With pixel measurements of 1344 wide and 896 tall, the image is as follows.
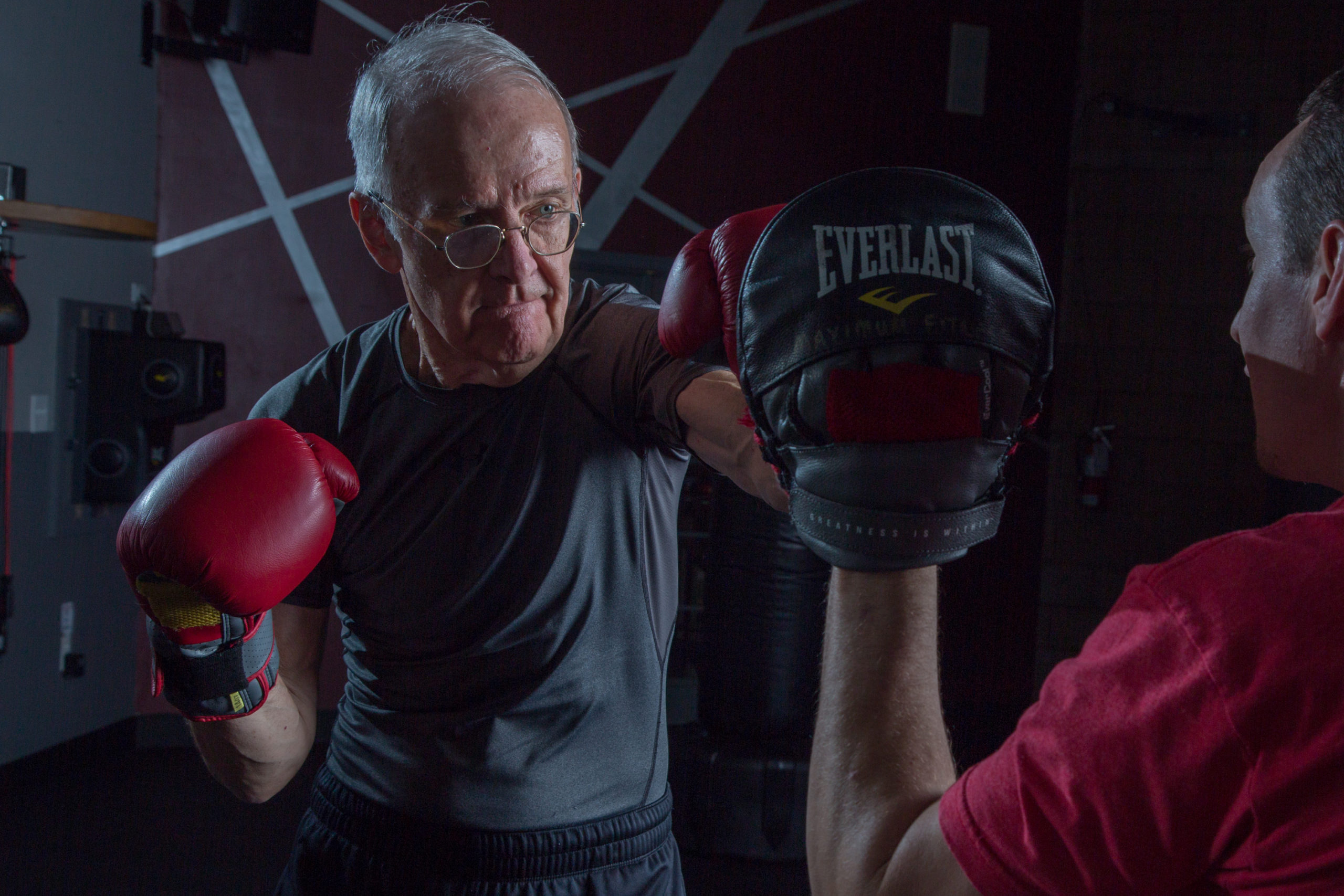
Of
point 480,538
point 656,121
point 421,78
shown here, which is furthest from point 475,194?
point 656,121

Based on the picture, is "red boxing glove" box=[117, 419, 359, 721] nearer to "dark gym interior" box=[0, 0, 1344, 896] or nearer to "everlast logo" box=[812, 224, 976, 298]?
"everlast logo" box=[812, 224, 976, 298]

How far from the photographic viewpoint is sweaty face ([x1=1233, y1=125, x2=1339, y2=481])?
26.3 inches

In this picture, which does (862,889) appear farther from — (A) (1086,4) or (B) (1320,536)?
(A) (1086,4)

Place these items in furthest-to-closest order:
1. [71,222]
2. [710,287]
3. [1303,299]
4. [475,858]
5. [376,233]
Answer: [71,222] → [376,233] → [475,858] → [710,287] → [1303,299]

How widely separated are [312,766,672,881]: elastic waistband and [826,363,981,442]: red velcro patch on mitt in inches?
26.9

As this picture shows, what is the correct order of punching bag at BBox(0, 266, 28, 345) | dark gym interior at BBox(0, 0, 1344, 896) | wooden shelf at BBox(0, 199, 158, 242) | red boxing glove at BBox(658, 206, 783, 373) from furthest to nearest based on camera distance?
dark gym interior at BBox(0, 0, 1344, 896), punching bag at BBox(0, 266, 28, 345), wooden shelf at BBox(0, 199, 158, 242), red boxing glove at BBox(658, 206, 783, 373)

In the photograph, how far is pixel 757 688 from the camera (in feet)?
9.84

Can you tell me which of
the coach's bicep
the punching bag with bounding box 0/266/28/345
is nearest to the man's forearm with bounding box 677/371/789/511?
the coach's bicep

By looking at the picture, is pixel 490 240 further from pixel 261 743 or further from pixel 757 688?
pixel 757 688

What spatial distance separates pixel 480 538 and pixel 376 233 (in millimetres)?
454

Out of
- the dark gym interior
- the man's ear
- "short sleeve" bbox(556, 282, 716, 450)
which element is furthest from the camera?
the dark gym interior

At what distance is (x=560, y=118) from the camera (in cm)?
121

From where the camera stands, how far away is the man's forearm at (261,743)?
1.21 m

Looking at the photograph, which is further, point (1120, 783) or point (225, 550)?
point (225, 550)
